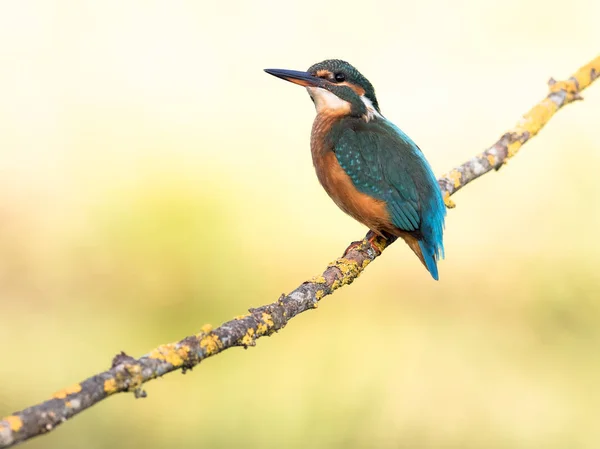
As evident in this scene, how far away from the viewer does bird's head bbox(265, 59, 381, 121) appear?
2729 mm

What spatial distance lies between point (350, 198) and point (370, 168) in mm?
119

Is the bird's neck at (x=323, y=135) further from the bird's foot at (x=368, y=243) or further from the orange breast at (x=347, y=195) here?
the bird's foot at (x=368, y=243)

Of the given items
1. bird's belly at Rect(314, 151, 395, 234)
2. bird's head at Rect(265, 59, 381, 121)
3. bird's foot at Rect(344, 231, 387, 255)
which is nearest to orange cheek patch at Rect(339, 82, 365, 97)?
bird's head at Rect(265, 59, 381, 121)

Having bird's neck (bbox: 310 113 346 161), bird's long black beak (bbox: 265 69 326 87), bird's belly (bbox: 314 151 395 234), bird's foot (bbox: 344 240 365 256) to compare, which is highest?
bird's long black beak (bbox: 265 69 326 87)

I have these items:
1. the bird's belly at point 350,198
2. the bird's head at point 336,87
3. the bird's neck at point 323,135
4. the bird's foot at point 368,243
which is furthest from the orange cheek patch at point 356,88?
the bird's foot at point 368,243

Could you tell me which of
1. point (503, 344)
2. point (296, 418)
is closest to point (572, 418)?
point (503, 344)

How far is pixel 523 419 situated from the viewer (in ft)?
11.6

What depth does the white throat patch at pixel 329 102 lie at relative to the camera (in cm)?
273

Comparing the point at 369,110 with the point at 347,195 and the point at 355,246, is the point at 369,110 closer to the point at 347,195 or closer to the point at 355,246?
the point at 347,195

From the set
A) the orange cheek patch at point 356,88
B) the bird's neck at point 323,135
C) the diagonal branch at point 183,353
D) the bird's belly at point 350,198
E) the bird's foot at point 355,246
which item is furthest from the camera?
the orange cheek patch at point 356,88

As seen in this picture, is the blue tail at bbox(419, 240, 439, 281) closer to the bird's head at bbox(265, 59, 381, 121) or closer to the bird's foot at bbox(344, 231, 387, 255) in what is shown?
the bird's foot at bbox(344, 231, 387, 255)

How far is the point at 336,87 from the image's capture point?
2740 mm

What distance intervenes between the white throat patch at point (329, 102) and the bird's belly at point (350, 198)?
0.20 m

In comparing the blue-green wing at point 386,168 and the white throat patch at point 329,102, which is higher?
the white throat patch at point 329,102
